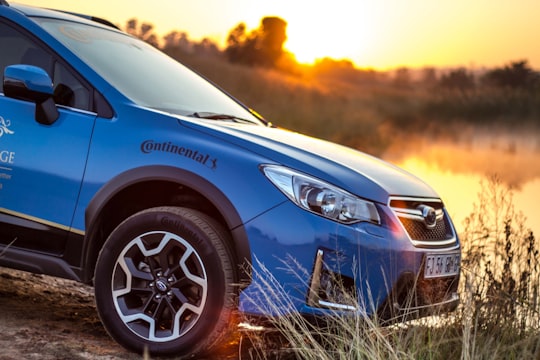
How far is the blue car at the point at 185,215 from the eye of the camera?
4191mm

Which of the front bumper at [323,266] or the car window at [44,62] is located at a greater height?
the car window at [44,62]

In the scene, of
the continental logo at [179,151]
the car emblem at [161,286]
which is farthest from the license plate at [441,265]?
the car emblem at [161,286]

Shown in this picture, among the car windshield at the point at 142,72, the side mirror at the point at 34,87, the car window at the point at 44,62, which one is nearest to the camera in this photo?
the side mirror at the point at 34,87

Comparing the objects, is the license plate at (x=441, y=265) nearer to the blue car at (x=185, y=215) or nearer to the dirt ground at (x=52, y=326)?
the blue car at (x=185, y=215)

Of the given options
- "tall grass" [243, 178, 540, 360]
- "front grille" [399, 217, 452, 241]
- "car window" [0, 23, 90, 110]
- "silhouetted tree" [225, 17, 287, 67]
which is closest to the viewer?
"tall grass" [243, 178, 540, 360]

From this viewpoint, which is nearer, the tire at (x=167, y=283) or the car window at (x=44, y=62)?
the tire at (x=167, y=283)

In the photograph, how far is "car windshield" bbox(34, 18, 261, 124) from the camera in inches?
193

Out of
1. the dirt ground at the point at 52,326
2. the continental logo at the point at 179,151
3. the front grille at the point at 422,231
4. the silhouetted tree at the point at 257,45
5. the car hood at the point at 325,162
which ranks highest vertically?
the silhouetted tree at the point at 257,45

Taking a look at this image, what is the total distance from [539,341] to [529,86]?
1989cm

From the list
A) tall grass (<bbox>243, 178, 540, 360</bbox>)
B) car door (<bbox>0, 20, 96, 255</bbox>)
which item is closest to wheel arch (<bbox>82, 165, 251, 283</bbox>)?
car door (<bbox>0, 20, 96, 255</bbox>)

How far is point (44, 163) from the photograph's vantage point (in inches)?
181

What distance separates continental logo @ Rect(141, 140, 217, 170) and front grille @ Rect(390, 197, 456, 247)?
3.03 feet

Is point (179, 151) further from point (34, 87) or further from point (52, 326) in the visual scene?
point (52, 326)

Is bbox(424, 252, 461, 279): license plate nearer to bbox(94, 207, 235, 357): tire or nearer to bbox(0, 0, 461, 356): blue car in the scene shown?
bbox(0, 0, 461, 356): blue car
